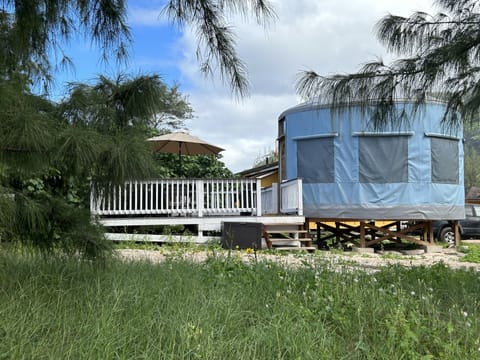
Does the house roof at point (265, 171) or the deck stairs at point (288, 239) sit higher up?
the house roof at point (265, 171)

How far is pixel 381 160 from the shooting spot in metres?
9.38

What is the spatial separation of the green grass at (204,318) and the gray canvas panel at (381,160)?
6.26 metres

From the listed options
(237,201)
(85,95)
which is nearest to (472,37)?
(85,95)

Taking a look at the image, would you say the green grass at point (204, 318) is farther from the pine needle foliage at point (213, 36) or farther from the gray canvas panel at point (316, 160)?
the gray canvas panel at point (316, 160)

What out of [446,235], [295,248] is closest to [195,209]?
[295,248]

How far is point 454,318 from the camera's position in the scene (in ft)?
8.80

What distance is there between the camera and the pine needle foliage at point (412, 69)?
3338 millimetres

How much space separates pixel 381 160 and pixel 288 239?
2665mm

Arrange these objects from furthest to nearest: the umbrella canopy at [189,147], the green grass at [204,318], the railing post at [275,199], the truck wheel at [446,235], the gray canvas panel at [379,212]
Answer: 1. the truck wheel at [446,235]
2. the railing post at [275,199]
3. the umbrella canopy at [189,147]
4. the gray canvas panel at [379,212]
5. the green grass at [204,318]

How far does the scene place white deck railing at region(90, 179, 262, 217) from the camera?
8367 millimetres

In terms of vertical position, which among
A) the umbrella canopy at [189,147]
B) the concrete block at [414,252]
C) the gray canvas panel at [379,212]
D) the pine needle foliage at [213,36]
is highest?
the umbrella canopy at [189,147]

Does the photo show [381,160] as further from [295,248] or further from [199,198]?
[199,198]

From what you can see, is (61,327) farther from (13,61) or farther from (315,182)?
(315,182)

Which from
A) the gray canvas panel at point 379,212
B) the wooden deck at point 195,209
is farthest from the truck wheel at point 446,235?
the wooden deck at point 195,209
